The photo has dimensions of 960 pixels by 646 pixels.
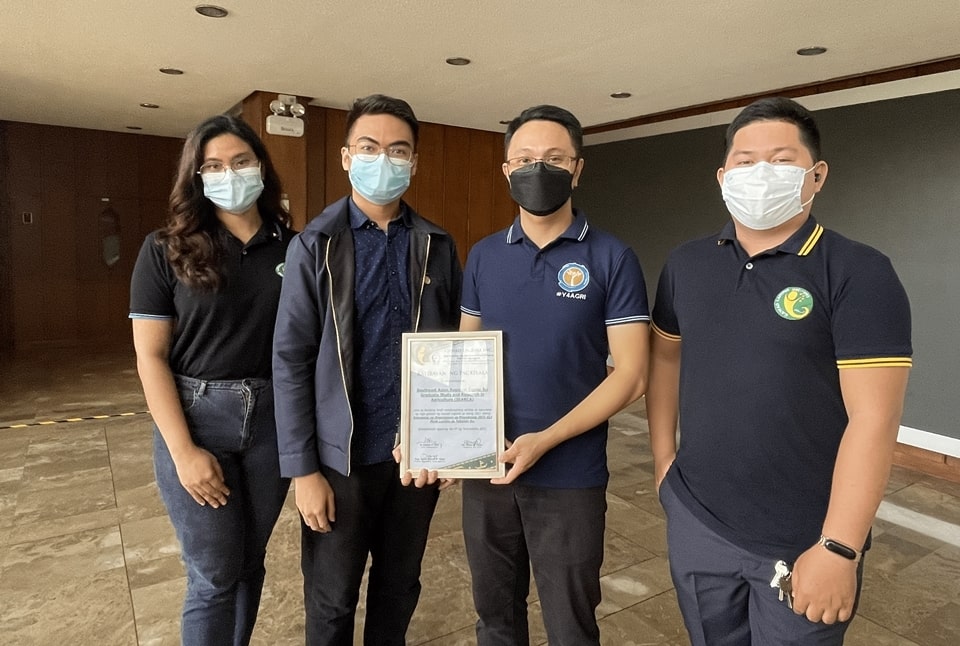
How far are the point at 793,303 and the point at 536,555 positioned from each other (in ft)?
2.94

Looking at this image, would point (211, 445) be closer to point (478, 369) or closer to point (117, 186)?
point (478, 369)

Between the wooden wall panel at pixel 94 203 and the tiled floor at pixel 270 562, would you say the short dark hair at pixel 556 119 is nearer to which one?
the tiled floor at pixel 270 562

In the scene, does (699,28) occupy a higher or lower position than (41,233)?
higher

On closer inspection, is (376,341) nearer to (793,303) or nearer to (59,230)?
(793,303)

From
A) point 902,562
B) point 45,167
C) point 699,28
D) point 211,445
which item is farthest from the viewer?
point 45,167

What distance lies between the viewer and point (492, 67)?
4.86 metres

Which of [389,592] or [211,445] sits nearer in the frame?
[211,445]

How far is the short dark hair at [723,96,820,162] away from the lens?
1.36 metres

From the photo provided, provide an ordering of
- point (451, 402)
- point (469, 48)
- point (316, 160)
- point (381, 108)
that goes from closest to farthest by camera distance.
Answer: point (451, 402)
point (381, 108)
point (469, 48)
point (316, 160)

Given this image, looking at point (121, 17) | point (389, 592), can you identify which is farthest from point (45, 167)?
point (389, 592)

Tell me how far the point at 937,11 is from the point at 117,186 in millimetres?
9455

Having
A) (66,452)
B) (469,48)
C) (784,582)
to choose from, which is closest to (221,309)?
(784,582)

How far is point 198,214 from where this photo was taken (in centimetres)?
174

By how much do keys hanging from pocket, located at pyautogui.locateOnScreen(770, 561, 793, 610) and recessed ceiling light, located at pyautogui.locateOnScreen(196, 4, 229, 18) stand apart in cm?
400
